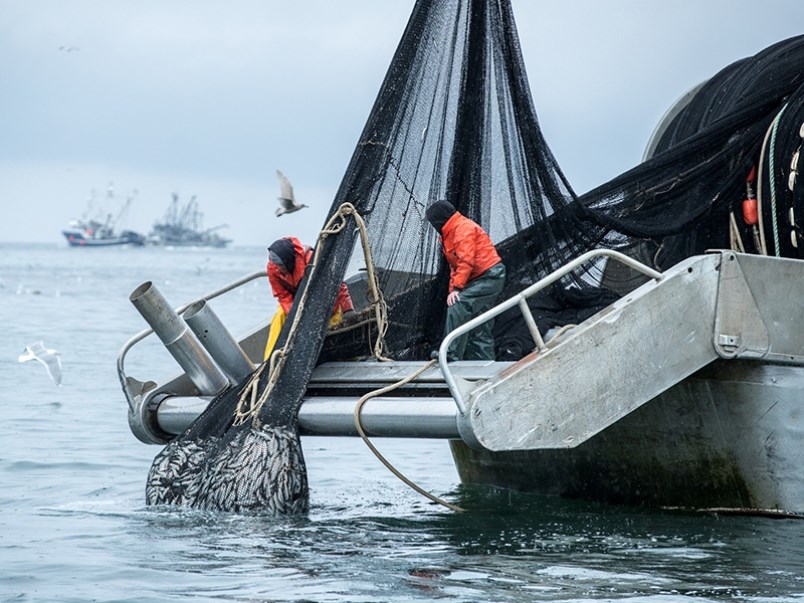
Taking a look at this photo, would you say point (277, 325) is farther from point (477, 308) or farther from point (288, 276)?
point (477, 308)

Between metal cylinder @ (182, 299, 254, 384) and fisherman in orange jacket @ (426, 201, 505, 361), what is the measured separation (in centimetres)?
157

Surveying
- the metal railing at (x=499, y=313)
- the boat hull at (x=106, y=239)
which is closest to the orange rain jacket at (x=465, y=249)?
the metal railing at (x=499, y=313)

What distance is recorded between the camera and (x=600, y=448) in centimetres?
1045

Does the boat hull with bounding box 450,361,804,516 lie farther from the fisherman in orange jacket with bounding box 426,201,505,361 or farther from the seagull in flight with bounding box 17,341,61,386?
the seagull in flight with bounding box 17,341,61,386

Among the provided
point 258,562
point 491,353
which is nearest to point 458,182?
point 491,353

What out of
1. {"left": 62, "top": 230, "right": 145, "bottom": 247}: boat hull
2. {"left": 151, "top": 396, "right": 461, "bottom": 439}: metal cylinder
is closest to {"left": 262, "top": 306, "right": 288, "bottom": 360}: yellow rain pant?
{"left": 151, "top": 396, "right": 461, "bottom": 439}: metal cylinder

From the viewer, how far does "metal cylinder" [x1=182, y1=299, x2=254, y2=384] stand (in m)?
10.2

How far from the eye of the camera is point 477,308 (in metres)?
10.6

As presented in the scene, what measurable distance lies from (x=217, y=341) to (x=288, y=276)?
0.76 m

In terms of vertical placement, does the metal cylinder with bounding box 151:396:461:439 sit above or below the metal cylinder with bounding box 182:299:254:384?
below

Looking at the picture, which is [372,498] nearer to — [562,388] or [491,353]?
[491,353]

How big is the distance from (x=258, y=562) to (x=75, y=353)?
1962cm

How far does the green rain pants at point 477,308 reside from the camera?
34.6ft

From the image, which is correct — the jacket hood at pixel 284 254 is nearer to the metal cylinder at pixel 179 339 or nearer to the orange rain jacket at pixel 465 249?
the metal cylinder at pixel 179 339
